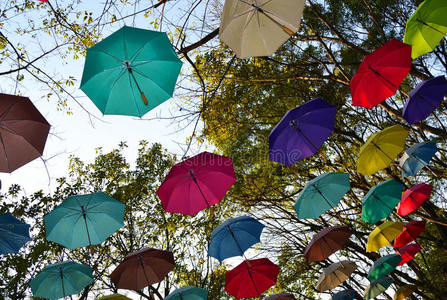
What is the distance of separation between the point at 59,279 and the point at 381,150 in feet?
20.6

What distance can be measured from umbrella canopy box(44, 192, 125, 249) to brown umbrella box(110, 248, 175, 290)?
662 millimetres

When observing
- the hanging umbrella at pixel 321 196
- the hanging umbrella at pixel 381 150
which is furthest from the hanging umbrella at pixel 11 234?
the hanging umbrella at pixel 381 150

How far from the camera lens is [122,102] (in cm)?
421

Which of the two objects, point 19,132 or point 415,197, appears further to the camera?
point 415,197

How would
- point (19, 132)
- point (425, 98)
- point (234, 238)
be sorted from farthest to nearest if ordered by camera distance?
point (234, 238) → point (425, 98) → point (19, 132)

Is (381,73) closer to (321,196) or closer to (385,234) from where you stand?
(321,196)

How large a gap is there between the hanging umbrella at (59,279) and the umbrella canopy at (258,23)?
15.8ft

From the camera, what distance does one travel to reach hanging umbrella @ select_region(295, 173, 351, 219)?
5.54 metres

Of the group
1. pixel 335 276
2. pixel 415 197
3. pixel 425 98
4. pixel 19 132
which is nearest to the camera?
pixel 19 132

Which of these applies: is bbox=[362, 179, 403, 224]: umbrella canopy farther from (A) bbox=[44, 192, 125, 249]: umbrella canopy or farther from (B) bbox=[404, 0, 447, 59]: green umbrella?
(A) bbox=[44, 192, 125, 249]: umbrella canopy

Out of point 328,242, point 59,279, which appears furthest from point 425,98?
point 59,279

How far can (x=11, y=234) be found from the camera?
5.36 metres

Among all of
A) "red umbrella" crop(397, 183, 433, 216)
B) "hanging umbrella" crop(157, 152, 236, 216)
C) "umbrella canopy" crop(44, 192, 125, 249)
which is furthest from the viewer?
"red umbrella" crop(397, 183, 433, 216)

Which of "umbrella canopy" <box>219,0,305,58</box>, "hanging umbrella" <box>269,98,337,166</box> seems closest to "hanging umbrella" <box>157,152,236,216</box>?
"hanging umbrella" <box>269,98,337,166</box>
